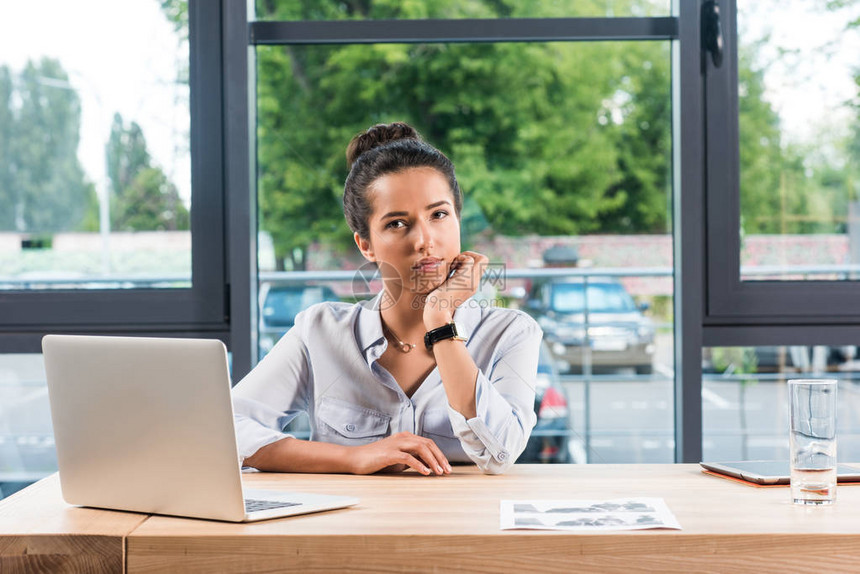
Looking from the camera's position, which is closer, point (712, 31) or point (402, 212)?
point (402, 212)

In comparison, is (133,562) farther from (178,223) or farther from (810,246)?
(810,246)

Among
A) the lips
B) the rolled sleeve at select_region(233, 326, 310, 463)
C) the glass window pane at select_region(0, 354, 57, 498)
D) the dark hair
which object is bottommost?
the glass window pane at select_region(0, 354, 57, 498)

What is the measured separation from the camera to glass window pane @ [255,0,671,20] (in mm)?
2379

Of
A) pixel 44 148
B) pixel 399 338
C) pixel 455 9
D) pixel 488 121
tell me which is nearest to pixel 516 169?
pixel 488 121

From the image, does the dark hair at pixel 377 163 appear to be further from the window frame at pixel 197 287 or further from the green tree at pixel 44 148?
the green tree at pixel 44 148

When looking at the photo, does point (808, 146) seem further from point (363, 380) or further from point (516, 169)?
point (363, 380)

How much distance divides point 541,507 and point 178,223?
1600 millimetres

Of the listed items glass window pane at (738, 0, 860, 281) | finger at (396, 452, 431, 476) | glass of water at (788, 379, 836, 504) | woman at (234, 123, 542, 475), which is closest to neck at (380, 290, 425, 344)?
woman at (234, 123, 542, 475)

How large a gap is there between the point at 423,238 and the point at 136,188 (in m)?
1.11

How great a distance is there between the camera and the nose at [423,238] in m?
1.75

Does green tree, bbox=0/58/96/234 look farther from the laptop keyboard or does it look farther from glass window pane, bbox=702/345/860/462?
glass window pane, bbox=702/345/860/462

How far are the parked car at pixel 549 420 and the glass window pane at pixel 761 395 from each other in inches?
17.4

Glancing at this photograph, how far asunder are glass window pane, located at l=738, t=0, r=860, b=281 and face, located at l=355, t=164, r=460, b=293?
107 centimetres

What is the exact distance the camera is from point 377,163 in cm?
182
